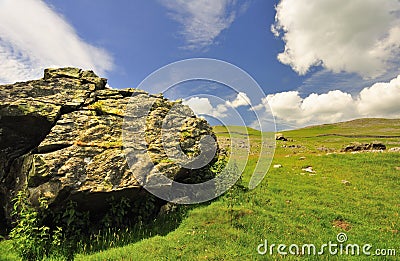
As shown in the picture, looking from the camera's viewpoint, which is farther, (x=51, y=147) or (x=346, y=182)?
(x=346, y=182)

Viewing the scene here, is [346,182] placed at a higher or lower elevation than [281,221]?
higher

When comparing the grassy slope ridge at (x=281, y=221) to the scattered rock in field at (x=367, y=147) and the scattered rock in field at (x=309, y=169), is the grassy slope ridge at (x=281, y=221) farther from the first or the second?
the scattered rock in field at (x=367, y=147)

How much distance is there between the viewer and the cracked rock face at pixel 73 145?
10516mm

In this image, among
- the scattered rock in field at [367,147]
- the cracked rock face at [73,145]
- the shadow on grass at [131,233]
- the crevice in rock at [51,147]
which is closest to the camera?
the shadow on grass at [131,233]

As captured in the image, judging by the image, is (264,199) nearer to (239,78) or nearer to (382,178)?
(239,78)

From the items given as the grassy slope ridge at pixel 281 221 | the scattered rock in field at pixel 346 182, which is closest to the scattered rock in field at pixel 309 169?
the grassy slope ridge at pixel 281 221

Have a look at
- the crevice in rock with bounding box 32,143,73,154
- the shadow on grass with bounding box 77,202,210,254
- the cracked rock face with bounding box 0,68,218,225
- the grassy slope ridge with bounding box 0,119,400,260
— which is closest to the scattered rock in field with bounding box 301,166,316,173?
the grassy slope ridge with bounding box 0,119,400,260

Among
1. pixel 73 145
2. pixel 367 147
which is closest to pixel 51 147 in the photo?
pixel 73 145

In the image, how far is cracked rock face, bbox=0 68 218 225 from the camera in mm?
10516

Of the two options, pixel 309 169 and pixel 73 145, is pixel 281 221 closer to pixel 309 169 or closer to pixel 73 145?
pixel 73 145

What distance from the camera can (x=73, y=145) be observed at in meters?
11.7

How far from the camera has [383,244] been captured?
10141 millimetres

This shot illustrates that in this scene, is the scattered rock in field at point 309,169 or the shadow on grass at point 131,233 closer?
the shadow on grass at point 131,233

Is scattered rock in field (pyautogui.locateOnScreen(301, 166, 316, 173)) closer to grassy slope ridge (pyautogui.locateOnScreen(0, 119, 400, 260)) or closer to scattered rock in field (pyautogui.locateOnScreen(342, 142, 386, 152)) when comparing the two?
grassy slope ridge (pyautogui.locateOnScreen(0, 119, 400, 260))
